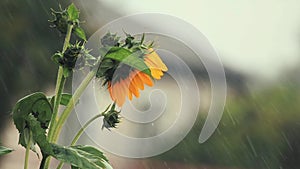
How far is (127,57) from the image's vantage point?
0.42m

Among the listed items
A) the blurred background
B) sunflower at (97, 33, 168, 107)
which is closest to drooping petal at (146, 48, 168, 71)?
sunflower at (97, 33, 168, 107)

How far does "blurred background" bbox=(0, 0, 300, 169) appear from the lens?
5.25 ft

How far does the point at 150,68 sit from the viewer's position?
0.43 m

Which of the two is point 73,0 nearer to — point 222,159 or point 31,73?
point 31,73

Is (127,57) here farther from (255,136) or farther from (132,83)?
(255,136)

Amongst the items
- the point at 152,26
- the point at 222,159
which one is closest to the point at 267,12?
the point at 222,159

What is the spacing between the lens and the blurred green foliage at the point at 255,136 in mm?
3000

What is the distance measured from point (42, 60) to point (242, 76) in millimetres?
1699

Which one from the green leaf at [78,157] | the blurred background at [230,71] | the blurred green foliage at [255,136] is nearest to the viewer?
the green leaf at [78,157]

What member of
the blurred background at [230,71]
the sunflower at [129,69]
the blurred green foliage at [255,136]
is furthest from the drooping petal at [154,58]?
the blurred green foliage at [255,136]

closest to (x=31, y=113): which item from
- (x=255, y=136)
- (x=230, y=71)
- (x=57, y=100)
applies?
(x=57, y=100)

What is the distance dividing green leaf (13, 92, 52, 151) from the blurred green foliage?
242 cm

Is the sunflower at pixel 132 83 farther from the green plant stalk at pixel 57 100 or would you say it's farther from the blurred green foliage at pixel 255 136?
the blurred green foliage at pixel 255 136

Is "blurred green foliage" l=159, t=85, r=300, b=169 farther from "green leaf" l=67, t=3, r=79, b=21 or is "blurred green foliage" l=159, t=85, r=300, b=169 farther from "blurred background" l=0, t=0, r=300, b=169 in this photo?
"green leaf" l=67, t=3, r=79, b=21
